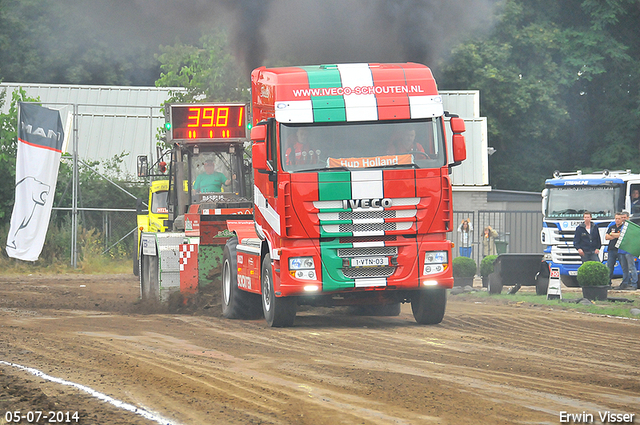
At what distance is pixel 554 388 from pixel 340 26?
1182 cm

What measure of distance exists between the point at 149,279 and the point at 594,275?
8.70 m

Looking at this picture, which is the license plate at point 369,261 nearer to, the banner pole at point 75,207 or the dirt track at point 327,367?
the dirt track at point 327,367

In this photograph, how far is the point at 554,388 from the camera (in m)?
7.54

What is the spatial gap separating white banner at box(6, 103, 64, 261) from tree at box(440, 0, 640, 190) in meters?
18.3

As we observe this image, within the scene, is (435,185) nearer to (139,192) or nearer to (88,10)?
(88,10)

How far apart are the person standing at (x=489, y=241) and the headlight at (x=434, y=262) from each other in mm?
17065

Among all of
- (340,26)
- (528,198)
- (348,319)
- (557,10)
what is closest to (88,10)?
(340,26)

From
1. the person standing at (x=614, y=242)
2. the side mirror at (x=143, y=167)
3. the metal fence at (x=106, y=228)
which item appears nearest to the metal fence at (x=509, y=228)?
the person standing at (x=614, y=242)

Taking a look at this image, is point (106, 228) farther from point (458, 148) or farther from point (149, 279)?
point (458, 148)

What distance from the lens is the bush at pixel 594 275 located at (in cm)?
1725

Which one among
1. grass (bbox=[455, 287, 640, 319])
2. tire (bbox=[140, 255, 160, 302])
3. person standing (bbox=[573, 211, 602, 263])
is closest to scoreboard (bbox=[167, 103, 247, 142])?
tire (bbox=[140, 255, 160, 302])

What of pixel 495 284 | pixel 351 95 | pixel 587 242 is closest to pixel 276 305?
pixel 351 95

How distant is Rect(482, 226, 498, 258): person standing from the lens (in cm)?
2880

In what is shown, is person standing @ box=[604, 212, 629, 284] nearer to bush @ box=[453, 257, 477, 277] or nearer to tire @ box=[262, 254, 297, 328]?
bush @ box=[453, 257, 477, 277]
